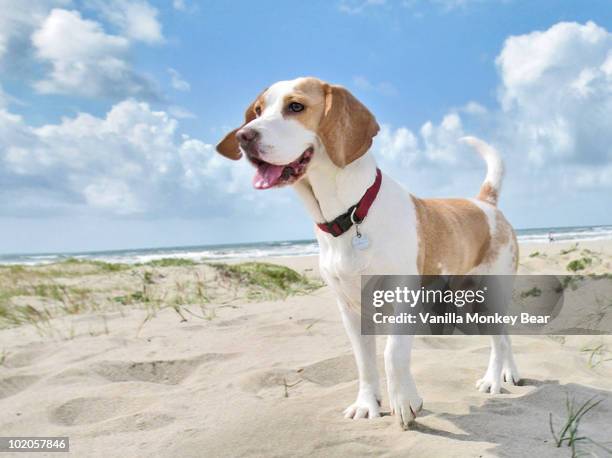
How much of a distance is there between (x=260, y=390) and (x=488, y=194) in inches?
96.9

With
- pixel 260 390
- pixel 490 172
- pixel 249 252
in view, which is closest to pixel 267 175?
pixel 260 390

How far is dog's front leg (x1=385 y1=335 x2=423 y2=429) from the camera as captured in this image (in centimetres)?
258

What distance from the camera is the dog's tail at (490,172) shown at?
441cm

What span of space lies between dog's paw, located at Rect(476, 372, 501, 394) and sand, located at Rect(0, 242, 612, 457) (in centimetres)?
6

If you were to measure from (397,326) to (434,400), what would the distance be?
0.71 meters

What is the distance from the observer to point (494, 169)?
14.8 feet

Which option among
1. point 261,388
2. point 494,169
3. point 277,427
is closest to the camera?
point 277,427

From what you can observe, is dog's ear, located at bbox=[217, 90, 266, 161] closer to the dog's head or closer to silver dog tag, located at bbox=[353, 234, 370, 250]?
the dog's head

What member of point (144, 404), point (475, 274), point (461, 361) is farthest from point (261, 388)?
point (475, 274)

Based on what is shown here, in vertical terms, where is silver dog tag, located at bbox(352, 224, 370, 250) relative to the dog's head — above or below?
below

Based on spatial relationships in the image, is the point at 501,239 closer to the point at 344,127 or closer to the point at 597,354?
the point at 597,354

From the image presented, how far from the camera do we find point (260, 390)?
3.39 metres

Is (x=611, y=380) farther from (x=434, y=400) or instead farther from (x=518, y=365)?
(x=434, y=400)

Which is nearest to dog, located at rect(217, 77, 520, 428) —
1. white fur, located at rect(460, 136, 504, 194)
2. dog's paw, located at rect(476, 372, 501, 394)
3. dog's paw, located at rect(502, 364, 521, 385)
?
dog's paw, located at rect(476, 372, 501, 394)
